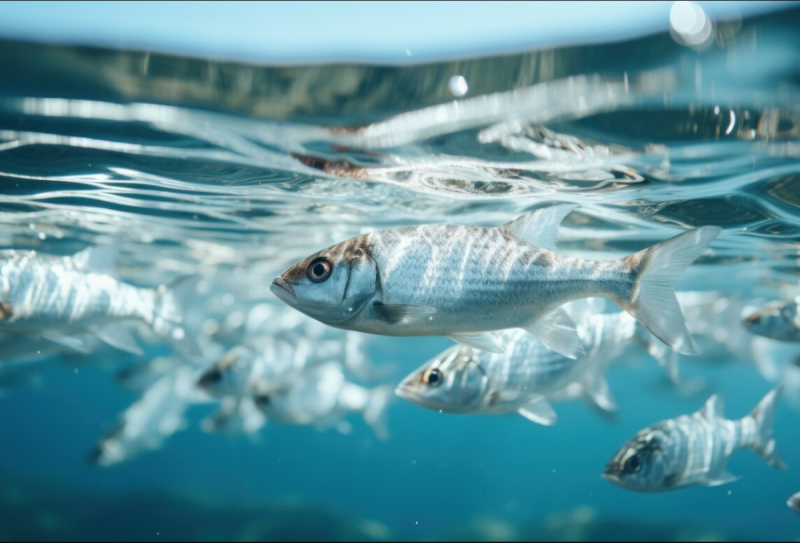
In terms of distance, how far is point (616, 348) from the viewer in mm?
7242

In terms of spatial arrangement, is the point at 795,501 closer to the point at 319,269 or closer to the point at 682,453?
the point at 682,453

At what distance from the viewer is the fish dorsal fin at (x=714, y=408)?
770cm

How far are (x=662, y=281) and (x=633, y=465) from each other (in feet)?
11.3

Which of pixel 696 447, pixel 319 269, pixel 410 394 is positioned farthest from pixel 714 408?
pixel 319 269

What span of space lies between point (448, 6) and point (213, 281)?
21.5 meters

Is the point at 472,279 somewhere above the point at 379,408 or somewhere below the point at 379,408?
above

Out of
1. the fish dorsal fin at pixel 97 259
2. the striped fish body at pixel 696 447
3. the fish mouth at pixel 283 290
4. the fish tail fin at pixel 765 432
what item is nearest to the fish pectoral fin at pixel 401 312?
the fish mouth at pixel 283 290

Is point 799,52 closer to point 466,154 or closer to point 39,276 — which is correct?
point 466,154

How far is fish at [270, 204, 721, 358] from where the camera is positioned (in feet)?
12.7

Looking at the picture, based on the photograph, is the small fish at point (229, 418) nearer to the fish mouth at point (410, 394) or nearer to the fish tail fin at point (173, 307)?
the fish tail fin at point (173, 307)

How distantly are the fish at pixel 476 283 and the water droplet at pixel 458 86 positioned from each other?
6.65 ft

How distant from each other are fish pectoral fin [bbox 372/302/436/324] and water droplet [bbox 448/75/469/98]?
3000 millimetres

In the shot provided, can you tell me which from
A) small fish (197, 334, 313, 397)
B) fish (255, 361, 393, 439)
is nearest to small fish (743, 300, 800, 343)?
small fish (197, 334, 313, 397)

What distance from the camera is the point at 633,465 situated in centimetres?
674
